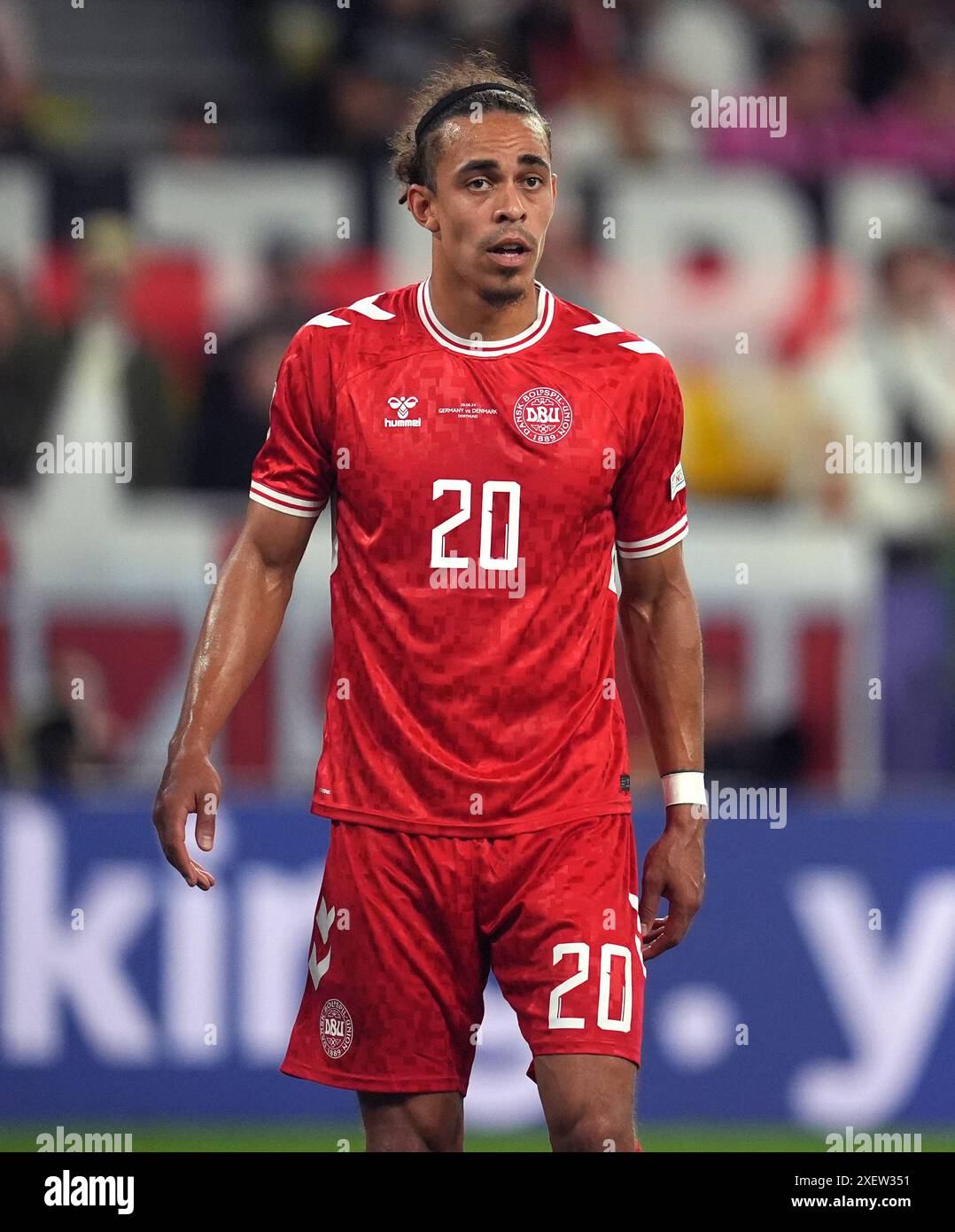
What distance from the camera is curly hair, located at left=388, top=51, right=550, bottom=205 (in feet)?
13.8

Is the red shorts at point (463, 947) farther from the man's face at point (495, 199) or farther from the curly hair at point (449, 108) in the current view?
the curly hair at point (449, 108)

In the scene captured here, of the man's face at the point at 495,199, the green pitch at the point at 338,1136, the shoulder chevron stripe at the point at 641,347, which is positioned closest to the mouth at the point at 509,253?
the man's face at the point at 495,199

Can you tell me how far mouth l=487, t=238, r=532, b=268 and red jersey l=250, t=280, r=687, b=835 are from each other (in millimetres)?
185

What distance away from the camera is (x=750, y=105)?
11617mm

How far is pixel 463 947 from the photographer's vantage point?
415 centimetres

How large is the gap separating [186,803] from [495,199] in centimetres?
129

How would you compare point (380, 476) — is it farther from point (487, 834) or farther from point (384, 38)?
point (384, 38)

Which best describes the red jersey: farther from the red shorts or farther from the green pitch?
the green pitch

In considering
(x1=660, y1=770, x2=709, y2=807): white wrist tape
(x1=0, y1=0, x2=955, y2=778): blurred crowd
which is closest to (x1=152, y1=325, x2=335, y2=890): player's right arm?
(x1=660, y1=770, x2=709, y2=807): white wrist tape

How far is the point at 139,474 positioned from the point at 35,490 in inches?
17.4

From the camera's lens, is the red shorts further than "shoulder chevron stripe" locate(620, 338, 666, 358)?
No

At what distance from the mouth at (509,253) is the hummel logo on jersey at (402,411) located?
311mm

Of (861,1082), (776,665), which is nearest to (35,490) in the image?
(776,665)
